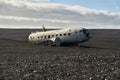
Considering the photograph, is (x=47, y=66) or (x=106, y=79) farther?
(x=47, y=66)

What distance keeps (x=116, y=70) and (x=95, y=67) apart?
2.68 metres

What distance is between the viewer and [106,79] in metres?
22.2

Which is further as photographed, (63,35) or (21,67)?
(63,35)

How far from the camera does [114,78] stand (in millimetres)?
22484

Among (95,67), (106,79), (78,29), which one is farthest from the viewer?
(78,29)

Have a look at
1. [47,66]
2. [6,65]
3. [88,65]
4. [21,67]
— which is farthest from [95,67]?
[6,65]

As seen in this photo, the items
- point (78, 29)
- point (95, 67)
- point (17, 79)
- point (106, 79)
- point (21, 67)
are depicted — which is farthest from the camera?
point (78, 29)

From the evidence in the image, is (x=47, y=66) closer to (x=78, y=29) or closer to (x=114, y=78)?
(x=114, y=78)

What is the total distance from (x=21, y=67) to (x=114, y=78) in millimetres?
9117

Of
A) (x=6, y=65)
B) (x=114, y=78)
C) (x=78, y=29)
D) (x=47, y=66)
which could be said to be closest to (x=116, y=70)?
(x=114, y=78)

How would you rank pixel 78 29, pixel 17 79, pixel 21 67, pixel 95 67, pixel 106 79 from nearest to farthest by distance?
pixel 106 79, pixel 17 79, pixel 95 67, pixel 21 67, pixel 78 29

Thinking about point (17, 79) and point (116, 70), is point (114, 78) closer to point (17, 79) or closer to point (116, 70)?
point (116, 70)

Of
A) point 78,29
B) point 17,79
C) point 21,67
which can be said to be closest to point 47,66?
point 21,67

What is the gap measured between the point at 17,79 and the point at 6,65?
7326 mm
